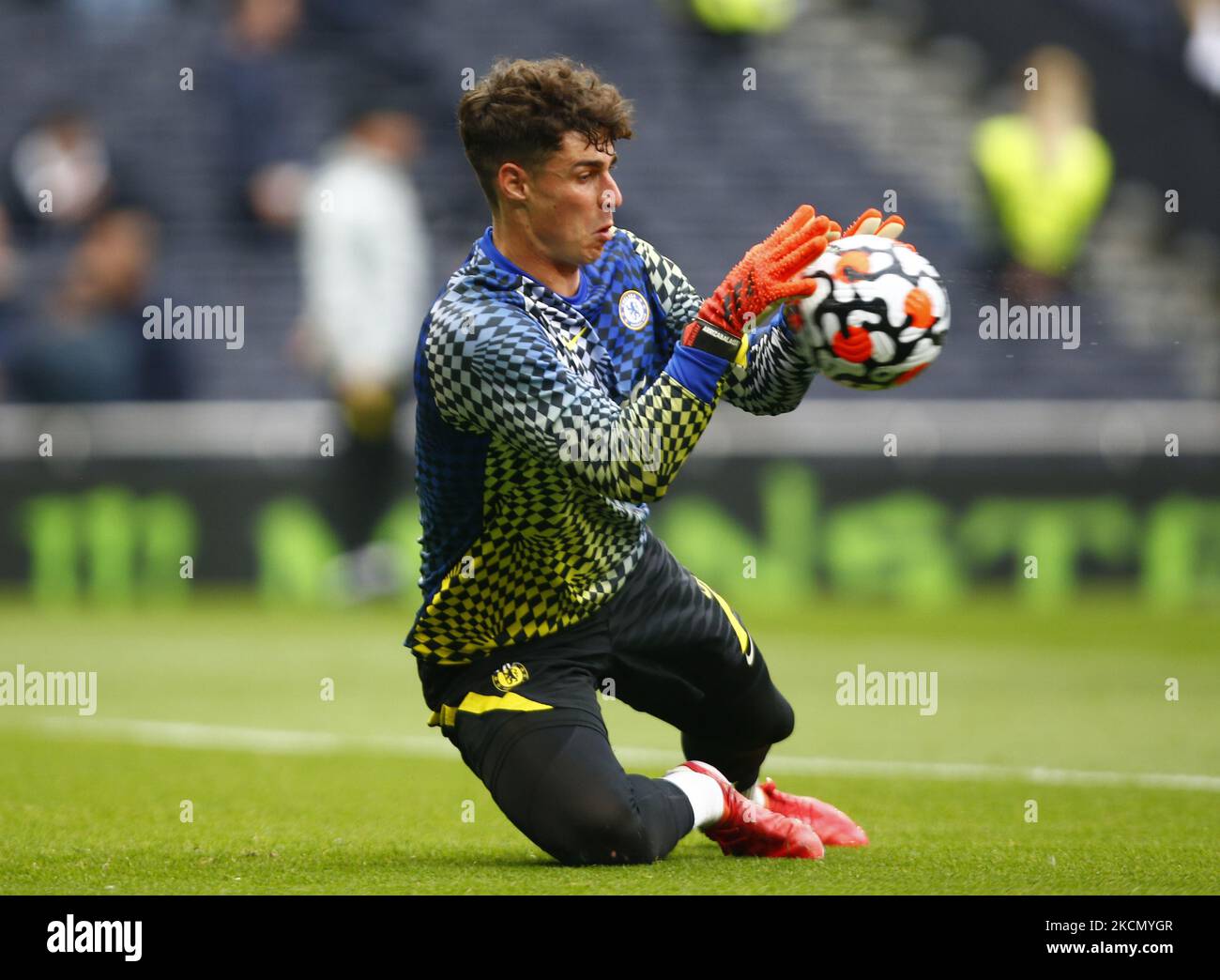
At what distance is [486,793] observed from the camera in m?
7.38

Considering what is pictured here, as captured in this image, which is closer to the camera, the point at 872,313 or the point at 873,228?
the point at 872,313

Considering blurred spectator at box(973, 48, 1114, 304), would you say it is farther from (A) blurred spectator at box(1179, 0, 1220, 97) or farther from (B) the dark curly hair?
(B) the dark curly hair

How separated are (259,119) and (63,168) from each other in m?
1.60

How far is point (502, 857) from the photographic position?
580 cm

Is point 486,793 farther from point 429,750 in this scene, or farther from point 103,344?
point 103,344

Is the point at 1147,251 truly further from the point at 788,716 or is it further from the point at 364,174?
the point at 788,716

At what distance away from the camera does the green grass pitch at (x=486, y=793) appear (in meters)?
5.41

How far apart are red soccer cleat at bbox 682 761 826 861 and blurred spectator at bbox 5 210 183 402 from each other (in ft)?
32.8

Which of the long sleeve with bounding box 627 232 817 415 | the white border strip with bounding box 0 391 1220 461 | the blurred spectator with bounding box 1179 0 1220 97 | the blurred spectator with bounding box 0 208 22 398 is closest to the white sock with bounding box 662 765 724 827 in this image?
the long sleeve with bounding box 627 232 817 415

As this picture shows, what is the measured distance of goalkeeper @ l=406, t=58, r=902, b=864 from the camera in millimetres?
5203

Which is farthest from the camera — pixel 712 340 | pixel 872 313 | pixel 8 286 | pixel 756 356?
pixel 8 286

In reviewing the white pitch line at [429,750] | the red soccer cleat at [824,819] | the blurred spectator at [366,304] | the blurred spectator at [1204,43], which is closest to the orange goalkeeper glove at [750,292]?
the red soccer cleat at [824,819]

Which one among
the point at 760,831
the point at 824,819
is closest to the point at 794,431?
the point at 824,819

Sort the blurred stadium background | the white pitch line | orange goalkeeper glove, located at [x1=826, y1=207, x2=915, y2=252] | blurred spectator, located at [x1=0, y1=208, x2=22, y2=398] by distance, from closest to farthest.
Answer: orange goalkeeper glove, located at [x1=826, y1=207, x2=915, y2=252] → the white pitch line → the blurred stadium background → blurred spectator, located at [x1=0, y1=208, x2=22, y2=398]
